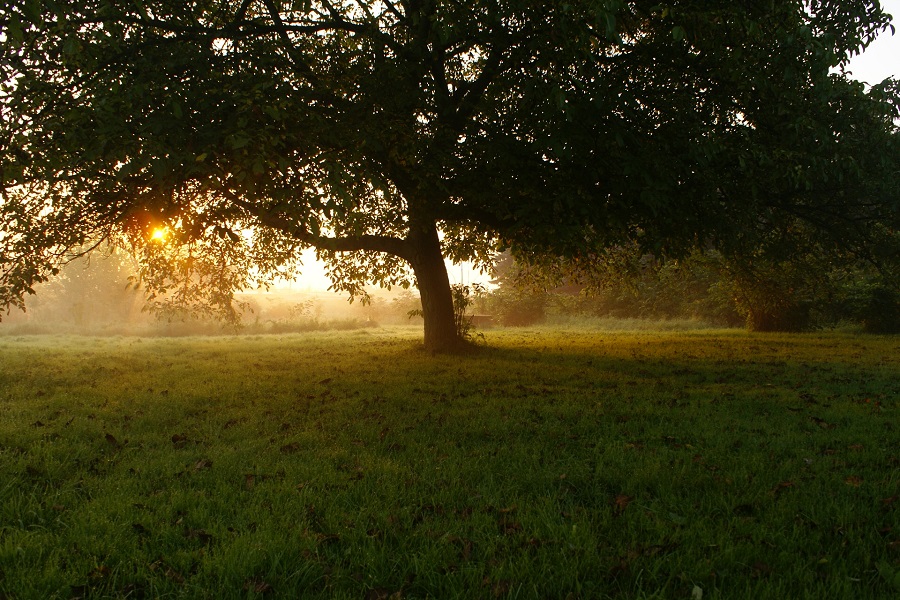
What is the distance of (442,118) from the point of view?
11.0 m

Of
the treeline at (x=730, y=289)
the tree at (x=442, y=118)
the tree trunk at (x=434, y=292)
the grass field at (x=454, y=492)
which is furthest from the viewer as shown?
the treeline at (x=730, y=289)

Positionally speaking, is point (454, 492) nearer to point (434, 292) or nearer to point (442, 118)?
point (442, 118)

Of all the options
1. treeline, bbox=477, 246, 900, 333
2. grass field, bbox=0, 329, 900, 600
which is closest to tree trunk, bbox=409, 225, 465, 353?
treeline, bbox=477, 246, 900, 333

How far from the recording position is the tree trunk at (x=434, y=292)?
49.4 feet

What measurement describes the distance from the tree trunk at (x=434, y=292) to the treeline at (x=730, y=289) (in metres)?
2.78

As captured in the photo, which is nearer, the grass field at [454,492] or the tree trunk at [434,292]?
the grass field at [454,492]

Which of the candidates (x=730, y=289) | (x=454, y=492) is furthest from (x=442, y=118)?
(x=730, y=289)

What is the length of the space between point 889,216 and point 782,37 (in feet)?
23.7

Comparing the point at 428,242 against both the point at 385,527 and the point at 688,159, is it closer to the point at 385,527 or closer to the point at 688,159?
the point at 688,159

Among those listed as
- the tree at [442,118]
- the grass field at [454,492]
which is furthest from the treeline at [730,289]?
the grass field at [454,492]

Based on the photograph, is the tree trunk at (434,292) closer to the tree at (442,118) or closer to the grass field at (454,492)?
the tree at (442,118)

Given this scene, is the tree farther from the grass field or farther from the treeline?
the grass field

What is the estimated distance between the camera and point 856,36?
9.02 meters

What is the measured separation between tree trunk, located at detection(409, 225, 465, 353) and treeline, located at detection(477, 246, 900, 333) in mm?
2785
